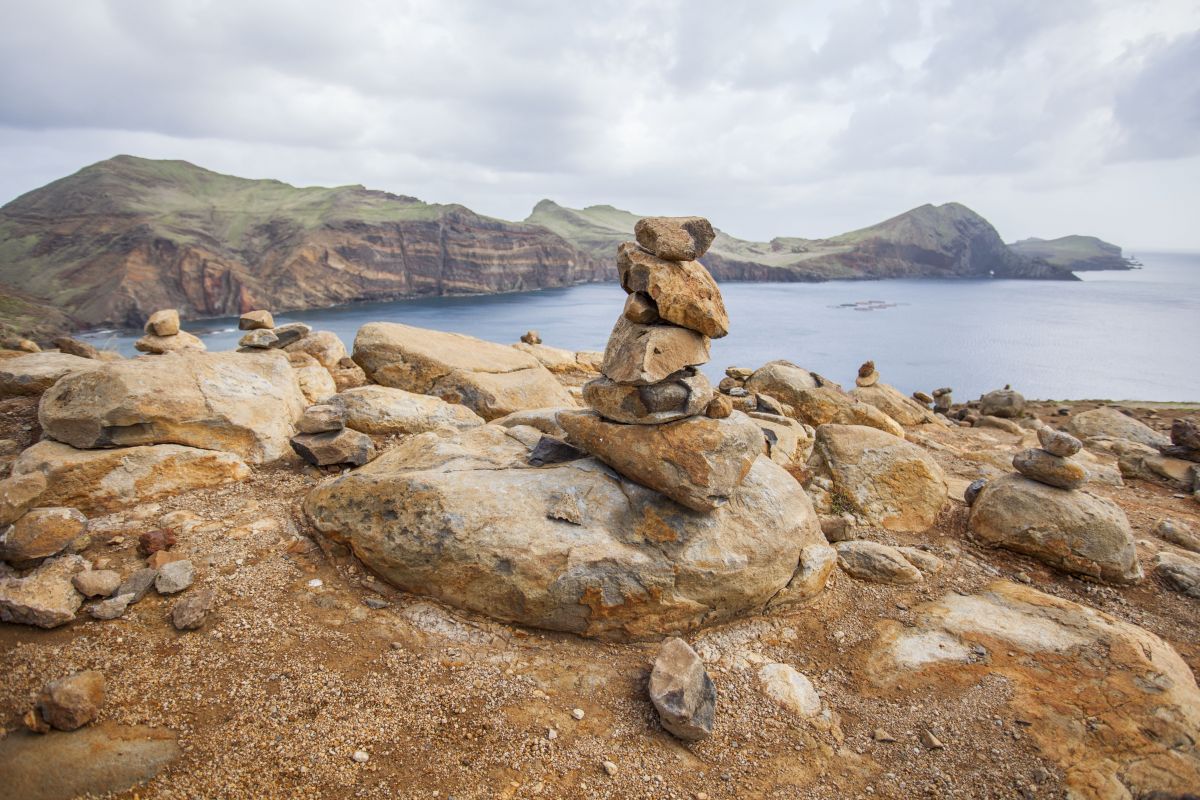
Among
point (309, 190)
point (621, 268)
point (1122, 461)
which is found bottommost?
point (1122, 461)

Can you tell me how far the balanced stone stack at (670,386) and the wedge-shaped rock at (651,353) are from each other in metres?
0.02

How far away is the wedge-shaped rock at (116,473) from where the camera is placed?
9.19 metres

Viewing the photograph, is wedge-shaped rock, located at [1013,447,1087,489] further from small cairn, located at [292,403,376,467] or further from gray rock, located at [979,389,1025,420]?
gray rock, located at [979,389,1025,420]

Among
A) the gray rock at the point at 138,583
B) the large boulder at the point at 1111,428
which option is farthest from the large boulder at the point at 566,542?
the large boulder at the point at 1111,428

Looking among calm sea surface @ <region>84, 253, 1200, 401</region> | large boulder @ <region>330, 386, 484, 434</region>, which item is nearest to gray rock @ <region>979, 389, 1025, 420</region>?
calm sea surface @ <region>84, 253, 1200, 401</region>

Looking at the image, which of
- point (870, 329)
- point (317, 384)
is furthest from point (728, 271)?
point (317, 384)

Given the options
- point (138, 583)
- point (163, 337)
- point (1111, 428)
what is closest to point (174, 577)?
point (138, 583)

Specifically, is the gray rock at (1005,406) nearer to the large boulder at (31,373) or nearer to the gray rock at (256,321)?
the gray rock at (256,321)

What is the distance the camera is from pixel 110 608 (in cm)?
716

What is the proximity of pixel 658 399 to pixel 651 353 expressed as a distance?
777mm

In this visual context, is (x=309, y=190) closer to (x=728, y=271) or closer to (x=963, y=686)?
(x=728, y=271)

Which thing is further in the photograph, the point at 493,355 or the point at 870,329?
the point at 870,329

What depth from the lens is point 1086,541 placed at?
10.2 meters

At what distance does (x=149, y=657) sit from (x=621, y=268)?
8389 millimetres
